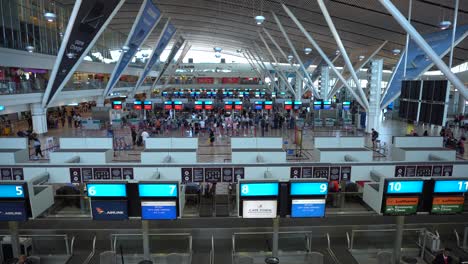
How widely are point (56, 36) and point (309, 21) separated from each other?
2333 centimetres

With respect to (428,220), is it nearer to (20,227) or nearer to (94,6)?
(20,227)

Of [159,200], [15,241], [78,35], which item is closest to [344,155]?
[159,200]

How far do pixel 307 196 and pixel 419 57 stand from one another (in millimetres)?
20513

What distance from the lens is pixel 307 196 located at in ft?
22.2

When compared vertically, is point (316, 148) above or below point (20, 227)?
above

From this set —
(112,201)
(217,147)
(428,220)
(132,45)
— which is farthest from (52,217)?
(132,45)

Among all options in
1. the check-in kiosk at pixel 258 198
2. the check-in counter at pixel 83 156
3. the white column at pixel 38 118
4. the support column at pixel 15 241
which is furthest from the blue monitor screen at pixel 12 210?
the white column at pixel 38 118

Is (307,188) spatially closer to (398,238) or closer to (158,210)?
(398,238)

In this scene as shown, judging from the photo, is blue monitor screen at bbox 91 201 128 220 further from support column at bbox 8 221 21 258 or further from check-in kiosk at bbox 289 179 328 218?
check-in kiosk at bbox 289 179 328 218

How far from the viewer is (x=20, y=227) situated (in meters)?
8.68

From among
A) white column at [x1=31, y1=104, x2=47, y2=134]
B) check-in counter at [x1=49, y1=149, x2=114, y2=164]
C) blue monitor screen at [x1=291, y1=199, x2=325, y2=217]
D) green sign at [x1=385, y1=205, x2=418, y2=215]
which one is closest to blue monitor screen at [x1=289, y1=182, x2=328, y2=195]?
blue monitor screen at [x1=291, y1=199, x2=325, y2=217]

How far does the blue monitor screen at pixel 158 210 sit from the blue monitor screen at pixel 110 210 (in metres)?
0.38

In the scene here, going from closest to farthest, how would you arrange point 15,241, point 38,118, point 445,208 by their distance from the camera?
point 445,208, point 15,241, point 38,118

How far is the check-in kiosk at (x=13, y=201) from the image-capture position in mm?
6590
